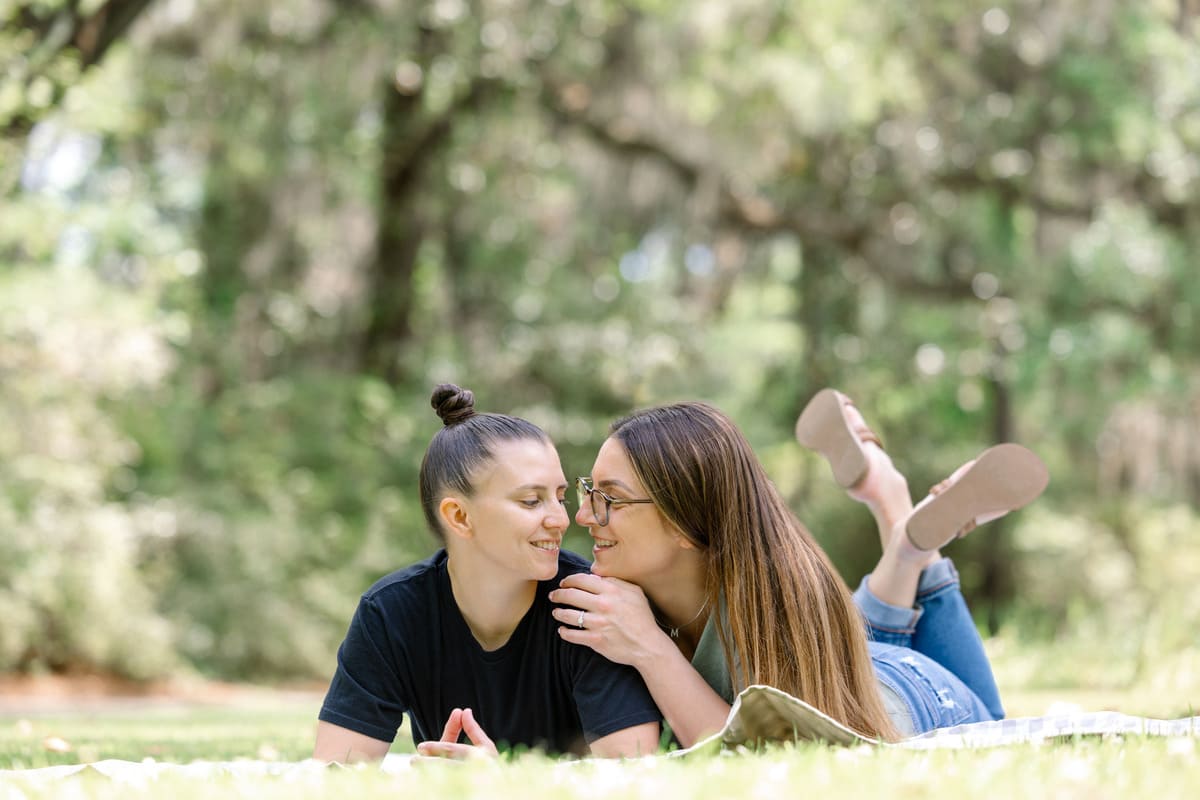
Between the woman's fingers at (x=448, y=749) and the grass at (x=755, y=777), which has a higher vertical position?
the grass at (x=755, y=777)

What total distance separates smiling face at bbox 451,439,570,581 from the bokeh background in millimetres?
7525

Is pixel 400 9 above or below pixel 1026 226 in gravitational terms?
above

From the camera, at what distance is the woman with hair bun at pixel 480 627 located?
2.94 m

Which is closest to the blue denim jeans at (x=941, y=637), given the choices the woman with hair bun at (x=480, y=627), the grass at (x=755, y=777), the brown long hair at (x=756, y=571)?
the brown long hair at (x=756, y=571)

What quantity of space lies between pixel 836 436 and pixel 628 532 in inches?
59.8

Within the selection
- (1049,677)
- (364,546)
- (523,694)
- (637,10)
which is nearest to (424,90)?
(637,10)

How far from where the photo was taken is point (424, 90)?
1336 cm

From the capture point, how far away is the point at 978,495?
4031mm

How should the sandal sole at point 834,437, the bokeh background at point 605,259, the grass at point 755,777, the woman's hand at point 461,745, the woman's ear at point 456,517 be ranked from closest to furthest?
the grass at point 755,777 → the woman's hand at point 461,745 → the woman's ear at point 456,517 → the sandal sole at point 834,437 → the bokeh background at point 605,259

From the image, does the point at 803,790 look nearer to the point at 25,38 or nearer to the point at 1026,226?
the point at 25,38

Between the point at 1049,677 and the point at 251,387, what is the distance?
347 inches

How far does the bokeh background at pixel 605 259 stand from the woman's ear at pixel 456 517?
7.45 meters

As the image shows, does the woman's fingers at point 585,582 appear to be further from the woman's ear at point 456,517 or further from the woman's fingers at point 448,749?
the woman's fingers at point 448,749

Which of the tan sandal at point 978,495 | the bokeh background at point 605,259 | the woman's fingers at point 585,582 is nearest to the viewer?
the woman's fingers at point 585,582
